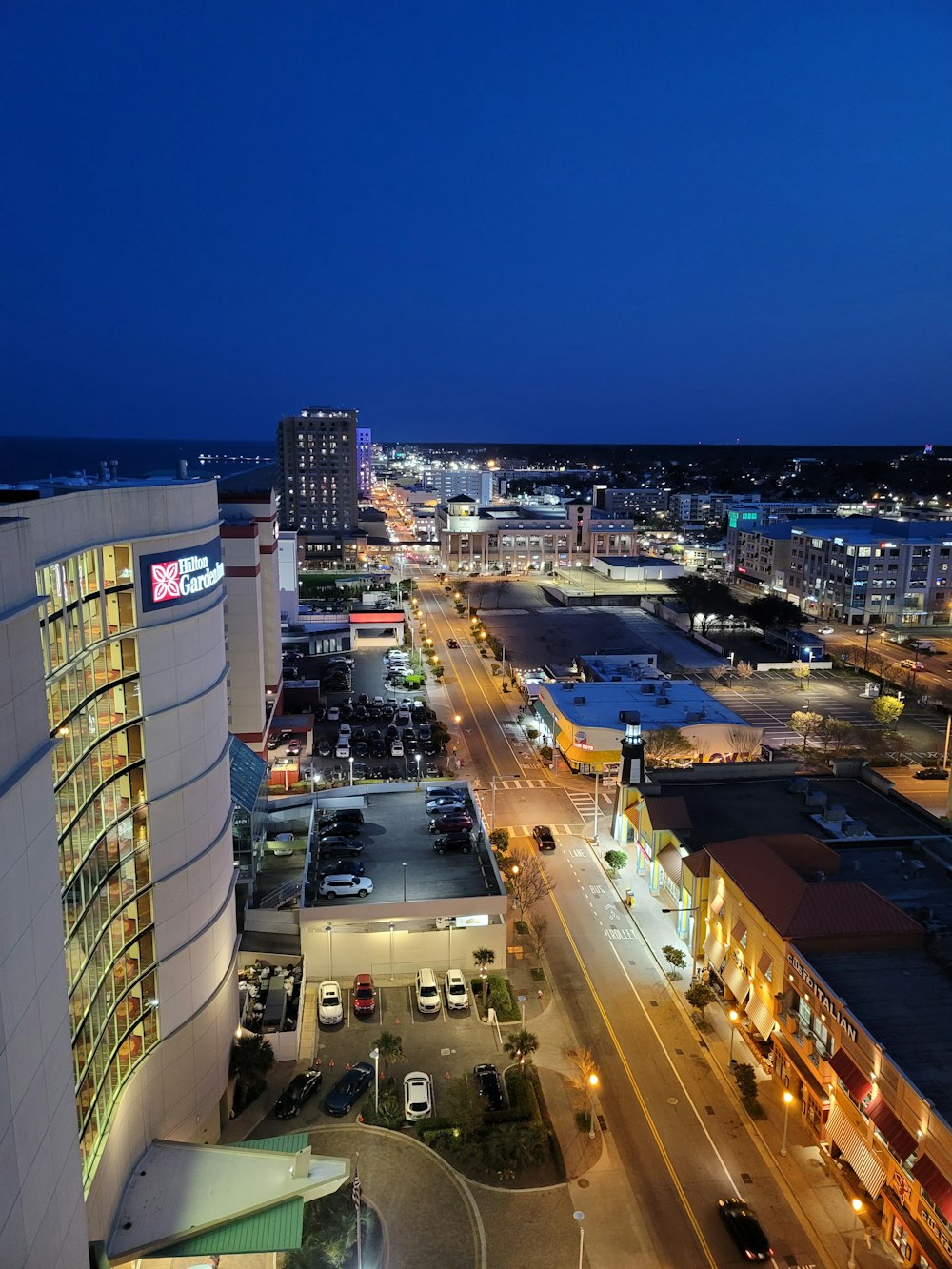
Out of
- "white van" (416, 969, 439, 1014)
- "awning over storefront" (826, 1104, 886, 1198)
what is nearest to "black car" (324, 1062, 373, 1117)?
"white van" (416, 969, 439, 1014)

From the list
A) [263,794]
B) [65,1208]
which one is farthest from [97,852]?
[263,794]

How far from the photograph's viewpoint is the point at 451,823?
119 ft

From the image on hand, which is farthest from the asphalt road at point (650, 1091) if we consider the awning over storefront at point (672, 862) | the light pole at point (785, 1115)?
the awning over storefront at point (672, 862)

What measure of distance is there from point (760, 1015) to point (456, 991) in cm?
1013

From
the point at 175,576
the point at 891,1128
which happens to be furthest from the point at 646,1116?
the point at 175,576

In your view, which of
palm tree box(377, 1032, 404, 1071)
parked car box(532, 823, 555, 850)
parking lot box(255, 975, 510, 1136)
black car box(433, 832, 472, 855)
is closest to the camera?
parking lot box(255, 975, 510, 1136)

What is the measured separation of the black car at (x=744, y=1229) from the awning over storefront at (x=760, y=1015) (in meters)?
5.87

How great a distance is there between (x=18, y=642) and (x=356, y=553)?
128634mm

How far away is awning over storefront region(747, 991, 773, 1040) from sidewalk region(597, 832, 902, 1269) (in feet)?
2.87

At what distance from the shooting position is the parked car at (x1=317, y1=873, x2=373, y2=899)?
3100 cm

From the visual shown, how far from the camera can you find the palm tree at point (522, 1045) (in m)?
25.2

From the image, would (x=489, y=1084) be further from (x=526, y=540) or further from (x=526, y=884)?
(x=526, y=540)

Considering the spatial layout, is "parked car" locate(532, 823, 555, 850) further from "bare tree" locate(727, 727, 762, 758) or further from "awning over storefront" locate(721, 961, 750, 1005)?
"bare tree" locate(727, 727, 762, 758)

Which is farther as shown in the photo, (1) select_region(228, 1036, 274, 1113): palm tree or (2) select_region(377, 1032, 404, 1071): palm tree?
(2) select_region(377, 1032, 404, 1071): palm tree
